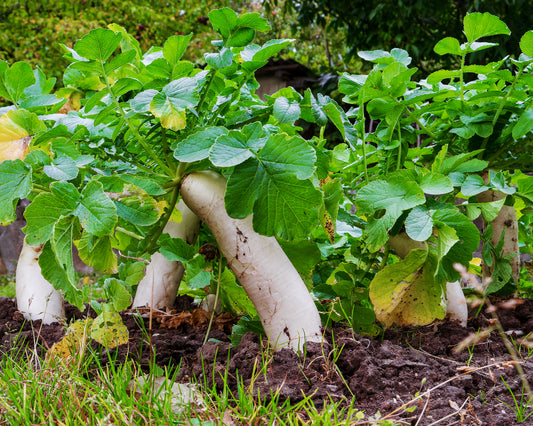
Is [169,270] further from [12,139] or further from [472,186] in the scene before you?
[472,186]

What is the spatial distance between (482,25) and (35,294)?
153 centimetres

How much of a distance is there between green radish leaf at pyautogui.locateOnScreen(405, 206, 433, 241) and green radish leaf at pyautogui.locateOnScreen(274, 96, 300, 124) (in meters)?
0.34

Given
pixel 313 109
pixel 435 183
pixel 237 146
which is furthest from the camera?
pixel 313 109

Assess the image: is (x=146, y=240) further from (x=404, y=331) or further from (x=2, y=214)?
(x=404, y=331)

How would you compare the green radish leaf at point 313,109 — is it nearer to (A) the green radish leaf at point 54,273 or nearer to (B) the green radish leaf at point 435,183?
(B) the green radish leaf at point 435,183

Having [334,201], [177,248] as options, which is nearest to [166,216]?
[177,248]

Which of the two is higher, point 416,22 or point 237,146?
point 237,146

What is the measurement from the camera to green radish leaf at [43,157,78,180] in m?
1.12

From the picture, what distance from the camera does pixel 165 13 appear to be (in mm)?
7809

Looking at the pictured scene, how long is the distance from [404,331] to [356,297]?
0.57ft

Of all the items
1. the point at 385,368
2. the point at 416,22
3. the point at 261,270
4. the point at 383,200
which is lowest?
the point at 416,22

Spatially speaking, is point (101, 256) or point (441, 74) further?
point (441, 74)

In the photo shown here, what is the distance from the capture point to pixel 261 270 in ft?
4.10

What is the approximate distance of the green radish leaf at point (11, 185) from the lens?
1.11 metres
